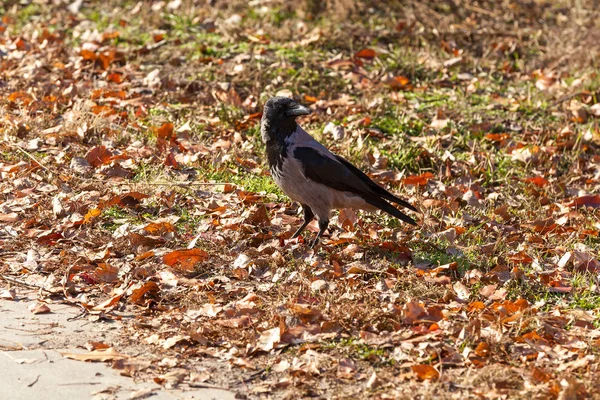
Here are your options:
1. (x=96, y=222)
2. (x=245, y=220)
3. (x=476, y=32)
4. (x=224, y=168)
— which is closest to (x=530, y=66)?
(x=476, y=32)

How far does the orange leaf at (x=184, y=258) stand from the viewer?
213 inches

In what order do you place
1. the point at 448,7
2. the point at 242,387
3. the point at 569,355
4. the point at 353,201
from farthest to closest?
the point at 448,7
the point at 353,201
the point at 569,355
the point at 242,387

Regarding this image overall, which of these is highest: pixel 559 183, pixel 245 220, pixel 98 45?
pixel 98 45

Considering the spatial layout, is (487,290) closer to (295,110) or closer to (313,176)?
(313,176)

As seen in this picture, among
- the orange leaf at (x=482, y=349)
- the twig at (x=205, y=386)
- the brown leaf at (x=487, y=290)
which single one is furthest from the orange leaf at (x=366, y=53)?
the twig at (x=205, y=386)

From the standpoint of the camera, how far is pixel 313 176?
586 centimetres

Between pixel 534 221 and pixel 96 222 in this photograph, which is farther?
pixel 534 221

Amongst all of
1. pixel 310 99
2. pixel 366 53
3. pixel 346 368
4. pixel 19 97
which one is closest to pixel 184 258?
pixel 346 368

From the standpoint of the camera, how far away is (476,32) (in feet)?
34.1

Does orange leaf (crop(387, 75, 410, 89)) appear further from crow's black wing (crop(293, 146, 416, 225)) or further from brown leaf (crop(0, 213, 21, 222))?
brown leaf (crop(0, 213, 21, 222))

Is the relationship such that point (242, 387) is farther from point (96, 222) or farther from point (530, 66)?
point (530, 66)

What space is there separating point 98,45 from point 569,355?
6.98 meters

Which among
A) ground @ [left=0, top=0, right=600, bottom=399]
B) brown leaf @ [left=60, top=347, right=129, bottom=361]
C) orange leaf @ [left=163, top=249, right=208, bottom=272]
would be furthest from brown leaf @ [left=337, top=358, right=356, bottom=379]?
orange leaf @ [left=163, top=249, right=208, bottom=272]

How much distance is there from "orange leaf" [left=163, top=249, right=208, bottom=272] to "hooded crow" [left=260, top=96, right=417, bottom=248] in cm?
85
